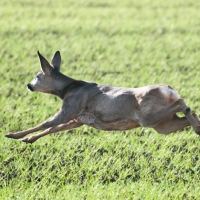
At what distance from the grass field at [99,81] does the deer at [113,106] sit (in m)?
0.55

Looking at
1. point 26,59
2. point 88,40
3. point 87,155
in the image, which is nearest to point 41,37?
point 88,40

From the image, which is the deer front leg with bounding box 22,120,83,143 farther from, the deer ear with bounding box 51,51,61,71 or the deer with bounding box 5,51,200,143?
the deer ear with bounding box 51,51,61,71

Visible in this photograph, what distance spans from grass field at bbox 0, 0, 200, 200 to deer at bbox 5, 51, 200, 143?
55 cm

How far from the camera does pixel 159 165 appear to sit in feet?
21.3

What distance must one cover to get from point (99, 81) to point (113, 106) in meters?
4.23

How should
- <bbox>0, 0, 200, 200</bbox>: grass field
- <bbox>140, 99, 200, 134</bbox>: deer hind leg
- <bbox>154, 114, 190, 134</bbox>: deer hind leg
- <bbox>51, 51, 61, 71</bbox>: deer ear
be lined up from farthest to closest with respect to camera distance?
<bbox>51, 51, 61, 71</bbox>: deer ear → <bbox>0, 0, 200, 200</bbox>: grass field → <bbox>154, 114, 190, 134</bbox>: deer hind leg → <bbox>140, 99, 200, 134</bbox>: deer hind leg

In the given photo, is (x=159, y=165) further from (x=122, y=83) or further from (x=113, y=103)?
(x=122, y=83)

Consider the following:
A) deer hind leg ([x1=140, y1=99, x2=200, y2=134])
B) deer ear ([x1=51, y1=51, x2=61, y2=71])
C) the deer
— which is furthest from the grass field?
deer ear ([x1=51, y1=51, x2=61, y2=71])

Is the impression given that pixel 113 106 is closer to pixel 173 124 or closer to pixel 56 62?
pixel 173 124

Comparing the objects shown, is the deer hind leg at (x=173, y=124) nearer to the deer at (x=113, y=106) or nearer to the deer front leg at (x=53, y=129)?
the deer at (x=113, y=106)

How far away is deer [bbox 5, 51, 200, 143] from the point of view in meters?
5.42

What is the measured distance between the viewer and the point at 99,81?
991 centimetres

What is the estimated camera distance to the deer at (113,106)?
17.8ft

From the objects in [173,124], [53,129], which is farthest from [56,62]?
[173,124]
